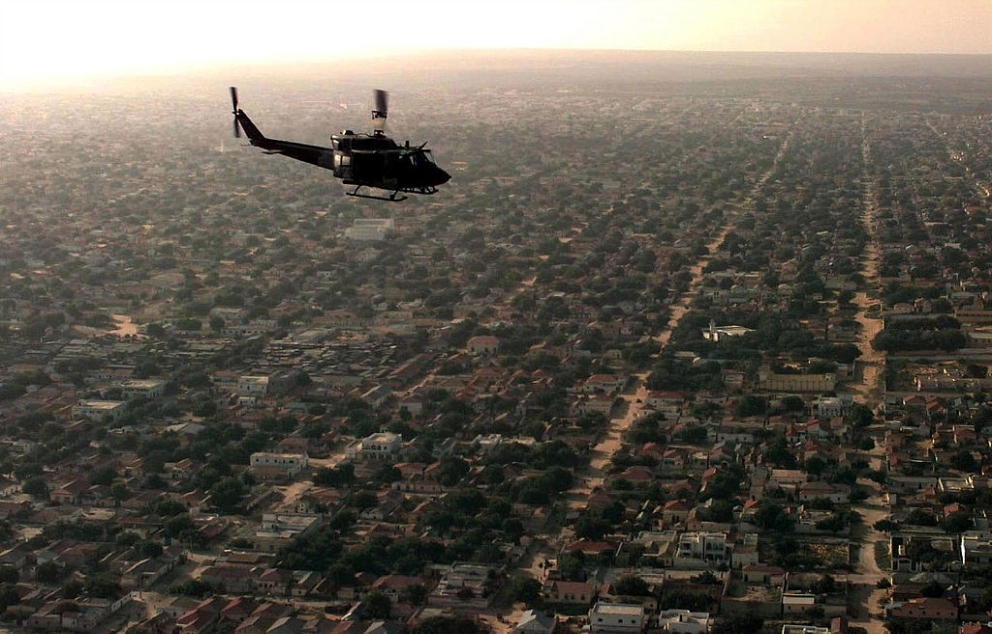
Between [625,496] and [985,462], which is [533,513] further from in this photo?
[985,462]

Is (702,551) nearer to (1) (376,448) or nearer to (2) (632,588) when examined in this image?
(2) (632,588)

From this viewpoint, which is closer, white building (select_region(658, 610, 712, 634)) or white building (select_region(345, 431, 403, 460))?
white building (select_region(658, 610, 712, 634))

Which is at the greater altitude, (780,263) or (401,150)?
(401,150)

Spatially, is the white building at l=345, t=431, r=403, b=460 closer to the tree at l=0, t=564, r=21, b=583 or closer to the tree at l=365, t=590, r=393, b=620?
the tree at l=365, t=590, r=393, b=620

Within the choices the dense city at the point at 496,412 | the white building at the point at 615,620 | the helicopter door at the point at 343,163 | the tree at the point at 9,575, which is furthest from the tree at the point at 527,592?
the tree at the point at 9,575

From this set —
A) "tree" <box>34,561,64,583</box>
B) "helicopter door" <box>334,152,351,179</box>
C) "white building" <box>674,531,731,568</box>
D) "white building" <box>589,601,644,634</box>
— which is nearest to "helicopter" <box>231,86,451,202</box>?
"helicopter door" <box>334,152,351,179</box>

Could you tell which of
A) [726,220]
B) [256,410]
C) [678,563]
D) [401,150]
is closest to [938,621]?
[678,563]

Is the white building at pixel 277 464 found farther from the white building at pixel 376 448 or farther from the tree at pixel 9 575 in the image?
the tree at pixel 9 575
